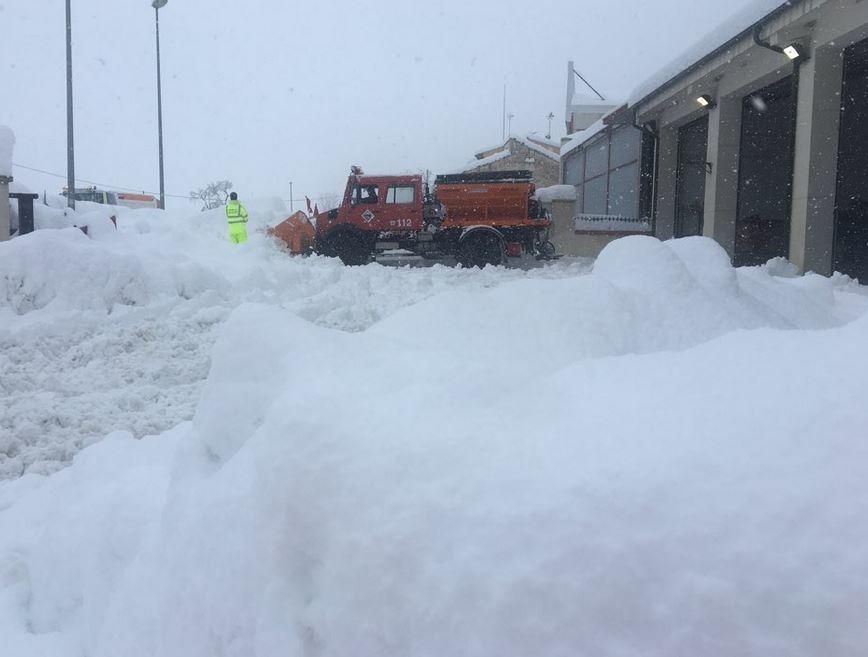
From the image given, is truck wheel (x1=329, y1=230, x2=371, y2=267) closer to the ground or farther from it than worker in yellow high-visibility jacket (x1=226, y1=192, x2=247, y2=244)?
closer to the ground

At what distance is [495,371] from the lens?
7.13 ft

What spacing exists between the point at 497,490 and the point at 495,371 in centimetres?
63

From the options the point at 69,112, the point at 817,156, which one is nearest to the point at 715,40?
the point at 817,156

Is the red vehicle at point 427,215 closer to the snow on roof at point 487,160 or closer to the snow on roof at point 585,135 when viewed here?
the snow on roof at point 585,135

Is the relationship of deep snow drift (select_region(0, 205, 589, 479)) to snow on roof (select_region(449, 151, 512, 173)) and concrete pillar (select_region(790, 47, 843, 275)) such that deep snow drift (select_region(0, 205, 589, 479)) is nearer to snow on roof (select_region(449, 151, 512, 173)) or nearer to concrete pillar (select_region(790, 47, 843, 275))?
concrete pillar (select_region(790, 47, 843, 275))

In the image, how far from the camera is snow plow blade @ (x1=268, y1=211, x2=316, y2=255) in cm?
1788

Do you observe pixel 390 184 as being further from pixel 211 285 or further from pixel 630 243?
pixel 630 243

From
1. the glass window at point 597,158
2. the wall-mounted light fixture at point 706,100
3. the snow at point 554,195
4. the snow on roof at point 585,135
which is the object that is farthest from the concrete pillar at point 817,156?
the glass window at point 597,158

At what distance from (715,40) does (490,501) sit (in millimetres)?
11564

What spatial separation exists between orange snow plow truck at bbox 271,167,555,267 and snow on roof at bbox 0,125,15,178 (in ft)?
21.2

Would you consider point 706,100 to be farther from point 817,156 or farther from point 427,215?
point 427,215

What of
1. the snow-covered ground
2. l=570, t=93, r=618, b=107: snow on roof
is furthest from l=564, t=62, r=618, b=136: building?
the snow-covered ground

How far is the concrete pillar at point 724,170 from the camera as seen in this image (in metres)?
13.1

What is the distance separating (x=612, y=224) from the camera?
18547 mm
